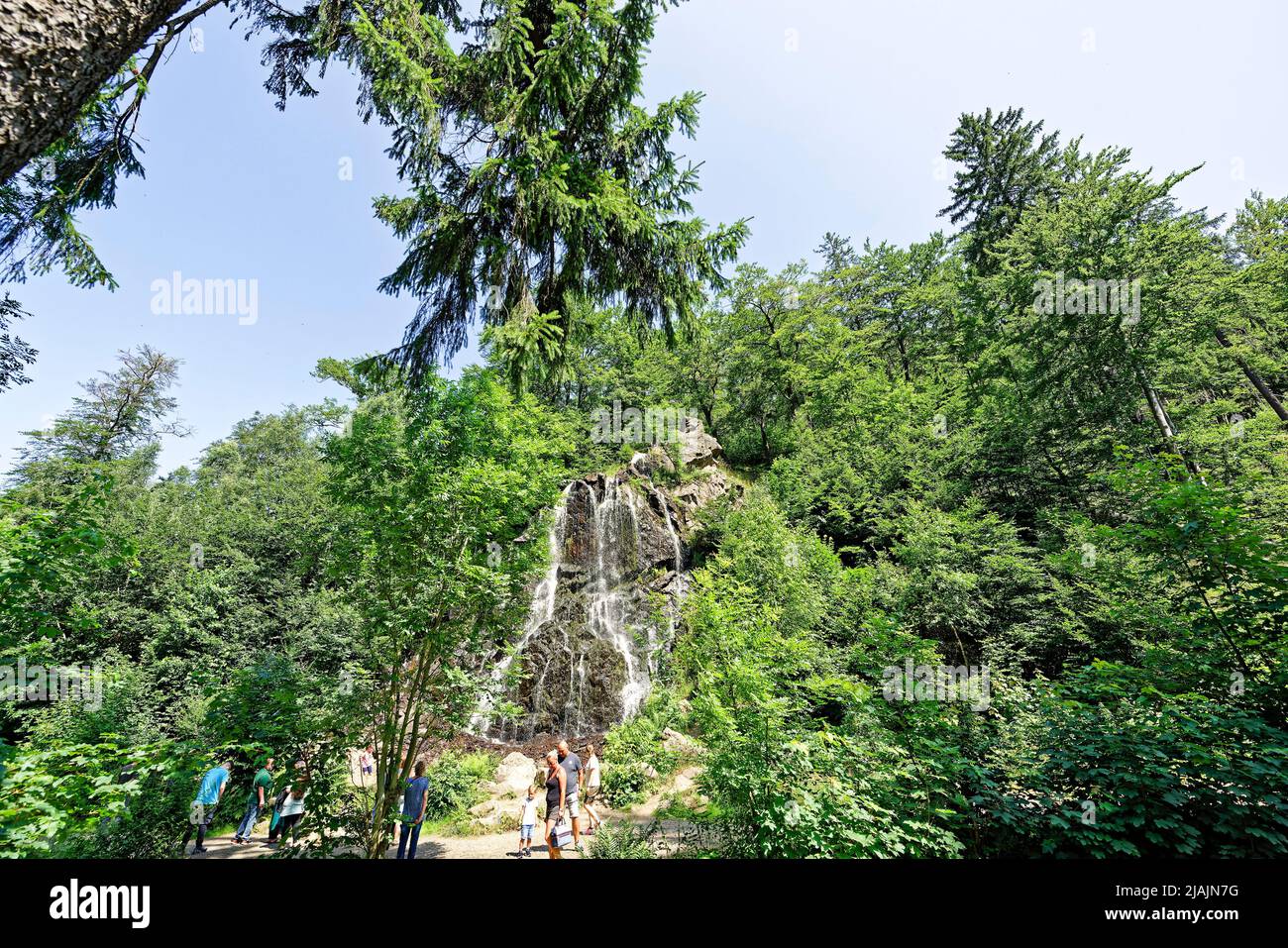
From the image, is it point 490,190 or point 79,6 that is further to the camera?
point 490,190

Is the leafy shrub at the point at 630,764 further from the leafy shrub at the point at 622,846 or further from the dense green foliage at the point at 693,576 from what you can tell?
the leafy shrub at the point at 622,846

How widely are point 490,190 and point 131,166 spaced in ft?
10.7

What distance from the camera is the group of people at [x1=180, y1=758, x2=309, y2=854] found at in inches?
227

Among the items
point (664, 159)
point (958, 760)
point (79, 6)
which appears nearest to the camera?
point (79, 6)

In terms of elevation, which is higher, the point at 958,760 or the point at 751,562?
the point at 751,562

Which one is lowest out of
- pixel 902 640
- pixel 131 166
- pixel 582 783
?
pixel 582 783

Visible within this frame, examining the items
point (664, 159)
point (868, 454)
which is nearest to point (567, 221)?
point (664, 159)

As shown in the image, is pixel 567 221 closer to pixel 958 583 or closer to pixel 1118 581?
pixel 1118 581

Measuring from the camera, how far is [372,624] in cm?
564
